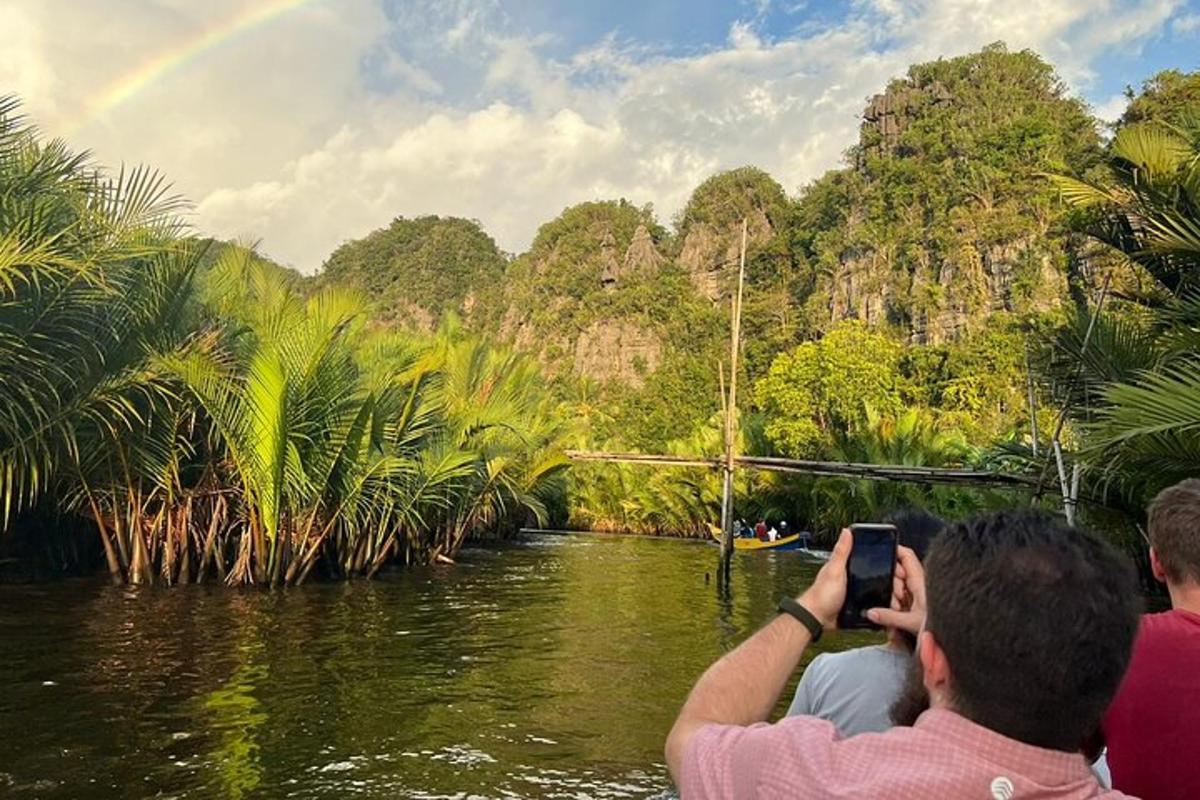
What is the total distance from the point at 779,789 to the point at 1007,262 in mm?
45130

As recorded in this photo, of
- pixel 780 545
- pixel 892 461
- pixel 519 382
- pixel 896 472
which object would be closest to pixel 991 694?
pixel 896 472

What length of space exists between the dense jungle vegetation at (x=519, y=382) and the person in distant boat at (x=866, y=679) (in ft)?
16.4

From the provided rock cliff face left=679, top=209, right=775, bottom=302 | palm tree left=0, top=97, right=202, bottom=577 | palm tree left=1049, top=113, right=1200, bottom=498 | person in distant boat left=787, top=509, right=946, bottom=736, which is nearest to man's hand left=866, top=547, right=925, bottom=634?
person in distant boat left=787, top=509, right=946, bottom=736

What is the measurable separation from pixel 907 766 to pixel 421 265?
309 feet

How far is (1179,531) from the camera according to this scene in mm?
1937

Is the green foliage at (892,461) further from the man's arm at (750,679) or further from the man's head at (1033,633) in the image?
the man's head at (1033,633)

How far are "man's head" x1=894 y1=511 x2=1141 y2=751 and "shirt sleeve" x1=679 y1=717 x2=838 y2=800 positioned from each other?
0.18 m

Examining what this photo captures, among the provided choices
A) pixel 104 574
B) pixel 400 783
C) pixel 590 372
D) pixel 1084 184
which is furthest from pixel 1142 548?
pixel 590 372

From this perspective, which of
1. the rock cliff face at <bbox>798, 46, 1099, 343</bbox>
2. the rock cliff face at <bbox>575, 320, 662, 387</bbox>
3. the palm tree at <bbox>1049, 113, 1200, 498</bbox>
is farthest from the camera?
the rock cliff face at <bbox>575, 320, 662, 387</bbox>

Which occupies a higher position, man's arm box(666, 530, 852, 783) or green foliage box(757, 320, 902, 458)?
green foliage box(757, 320, 902, 458)

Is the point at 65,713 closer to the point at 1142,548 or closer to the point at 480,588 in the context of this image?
the point at 480,588

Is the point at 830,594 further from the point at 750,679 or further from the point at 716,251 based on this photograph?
the point at 716,251

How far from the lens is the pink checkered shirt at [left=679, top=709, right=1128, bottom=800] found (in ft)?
3.57

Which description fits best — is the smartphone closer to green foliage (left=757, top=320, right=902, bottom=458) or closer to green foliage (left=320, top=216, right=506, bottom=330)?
green foliage (left=757, top=320, right=902, bottom=458)
